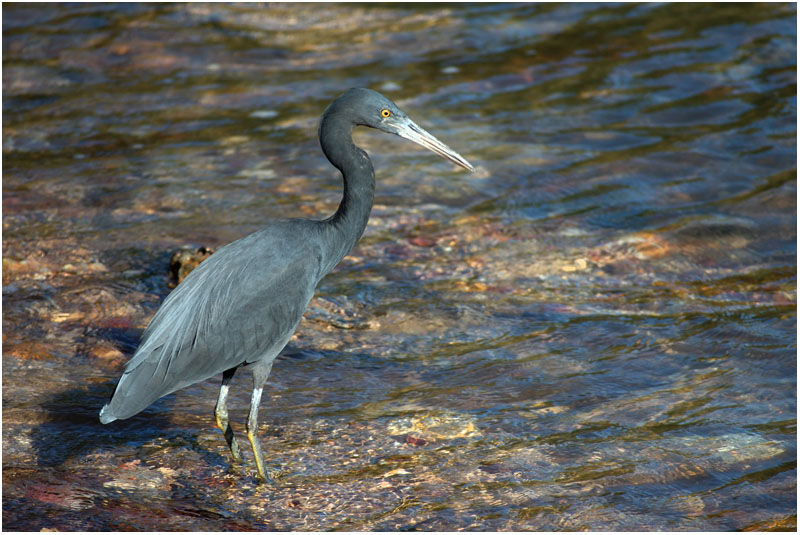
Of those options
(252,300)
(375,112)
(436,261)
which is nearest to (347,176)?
(375,112)

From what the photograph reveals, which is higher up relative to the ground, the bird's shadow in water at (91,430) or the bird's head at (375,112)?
the bird's head at (375,112)

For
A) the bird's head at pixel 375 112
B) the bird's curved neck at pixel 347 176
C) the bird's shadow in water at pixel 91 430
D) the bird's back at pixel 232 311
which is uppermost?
the bird's head at pixel 375 112

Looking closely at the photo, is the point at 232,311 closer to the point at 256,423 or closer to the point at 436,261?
the point at 256,423

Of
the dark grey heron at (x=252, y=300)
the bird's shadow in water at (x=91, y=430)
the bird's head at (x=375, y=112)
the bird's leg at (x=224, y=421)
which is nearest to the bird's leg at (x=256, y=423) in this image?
the dark grey heron at (x=252, y=300)

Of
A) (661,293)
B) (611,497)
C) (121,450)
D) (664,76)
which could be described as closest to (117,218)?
(121,450)

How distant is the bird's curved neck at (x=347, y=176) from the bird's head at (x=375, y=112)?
64 mm

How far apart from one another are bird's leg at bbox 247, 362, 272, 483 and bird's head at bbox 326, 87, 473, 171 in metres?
1.49

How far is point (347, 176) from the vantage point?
211 inches

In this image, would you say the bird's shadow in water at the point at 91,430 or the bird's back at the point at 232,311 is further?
the bird's shadow in water at the point at 91,430

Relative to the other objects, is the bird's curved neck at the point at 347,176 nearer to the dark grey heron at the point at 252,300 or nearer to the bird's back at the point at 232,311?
the dark grey heron at the point at 252,300

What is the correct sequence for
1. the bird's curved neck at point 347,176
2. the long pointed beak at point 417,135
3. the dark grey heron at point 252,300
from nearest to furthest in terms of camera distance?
the dark grey heron at point 252,300 → the bird's curved neck at point 347,176 → the long pointed beak at point 417,135

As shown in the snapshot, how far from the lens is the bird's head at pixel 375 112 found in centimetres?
532

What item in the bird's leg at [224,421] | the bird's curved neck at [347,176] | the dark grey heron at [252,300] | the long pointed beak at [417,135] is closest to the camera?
the dark grey heron at [252,300]

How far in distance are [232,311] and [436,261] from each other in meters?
2.67
